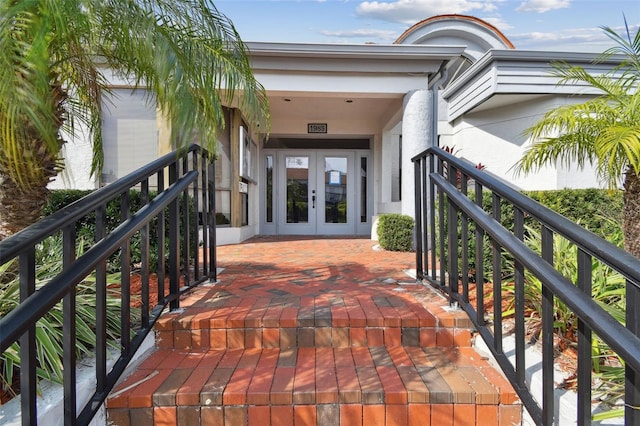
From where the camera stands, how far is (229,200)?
265 inches

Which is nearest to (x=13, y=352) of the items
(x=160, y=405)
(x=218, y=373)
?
(x=160, y=405)

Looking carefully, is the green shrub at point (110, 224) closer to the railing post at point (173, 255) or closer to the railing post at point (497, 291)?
the railing post at point (173, 255)

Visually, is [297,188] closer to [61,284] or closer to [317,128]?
[317,128]

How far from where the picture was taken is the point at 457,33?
9.52 meters

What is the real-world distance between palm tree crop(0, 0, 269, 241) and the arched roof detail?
7.71 m

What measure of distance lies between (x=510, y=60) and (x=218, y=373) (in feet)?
20.0

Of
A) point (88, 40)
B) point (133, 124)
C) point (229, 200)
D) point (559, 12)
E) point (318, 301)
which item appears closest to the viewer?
point (88, 40)

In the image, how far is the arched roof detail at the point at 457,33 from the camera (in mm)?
9078

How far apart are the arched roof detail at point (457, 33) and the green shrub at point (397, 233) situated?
225 inches

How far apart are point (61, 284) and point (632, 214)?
3891mm

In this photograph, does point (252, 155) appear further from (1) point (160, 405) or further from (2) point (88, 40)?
(1) point (160, 405)

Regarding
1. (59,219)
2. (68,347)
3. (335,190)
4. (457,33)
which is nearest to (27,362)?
(68,347)

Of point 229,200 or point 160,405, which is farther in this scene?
point 229,200

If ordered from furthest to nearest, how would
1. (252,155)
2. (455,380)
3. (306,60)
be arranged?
(252,155)
(306,60)
(455,380)
